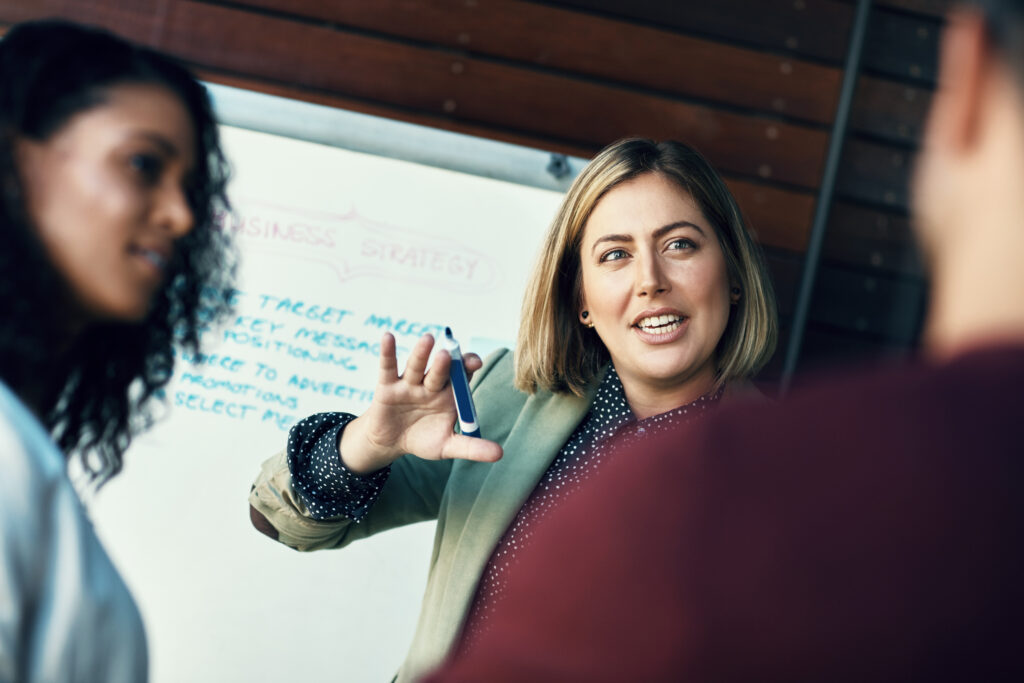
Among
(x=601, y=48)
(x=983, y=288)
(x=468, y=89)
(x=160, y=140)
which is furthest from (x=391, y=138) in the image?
(x=983, y=288)

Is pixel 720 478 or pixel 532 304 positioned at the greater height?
pixel 532 304

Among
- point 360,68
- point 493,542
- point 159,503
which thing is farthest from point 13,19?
point 493,542

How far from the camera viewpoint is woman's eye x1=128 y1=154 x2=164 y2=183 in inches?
28.5

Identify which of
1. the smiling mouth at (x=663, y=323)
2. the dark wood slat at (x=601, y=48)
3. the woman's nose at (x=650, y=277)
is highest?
the dark wood slat at (x=601, y=48)

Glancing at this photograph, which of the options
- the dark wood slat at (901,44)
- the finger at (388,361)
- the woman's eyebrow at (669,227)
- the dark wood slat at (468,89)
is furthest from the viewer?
the dark wood slat at (901,44)

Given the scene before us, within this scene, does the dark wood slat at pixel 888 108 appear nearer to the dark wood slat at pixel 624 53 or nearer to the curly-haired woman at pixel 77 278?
the dark wood slat at pixel 624 53

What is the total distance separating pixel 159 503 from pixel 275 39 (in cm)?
118

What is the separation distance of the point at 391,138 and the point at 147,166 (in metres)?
1.17

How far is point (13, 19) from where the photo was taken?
1974 millimetres

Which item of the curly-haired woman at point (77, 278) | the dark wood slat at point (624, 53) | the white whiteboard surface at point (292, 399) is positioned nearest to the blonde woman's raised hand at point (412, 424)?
the curly-haired woman at point (77, 278)

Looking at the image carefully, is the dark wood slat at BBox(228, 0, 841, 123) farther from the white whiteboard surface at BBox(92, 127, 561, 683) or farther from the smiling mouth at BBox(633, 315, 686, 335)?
the smiling mouth at BBox(633, 315, 686, 335)

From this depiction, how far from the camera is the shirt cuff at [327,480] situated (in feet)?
3.95

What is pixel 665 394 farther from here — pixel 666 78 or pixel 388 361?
pixel 666 78

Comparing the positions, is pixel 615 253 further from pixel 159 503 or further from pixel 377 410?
pixel 159 503
